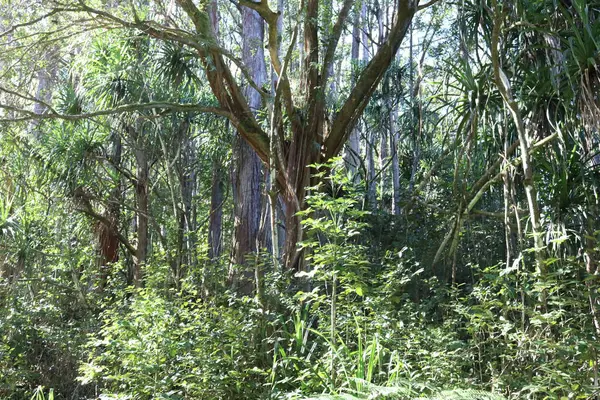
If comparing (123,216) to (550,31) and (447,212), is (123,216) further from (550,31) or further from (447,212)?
(550,31)

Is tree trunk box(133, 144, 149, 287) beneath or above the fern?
above

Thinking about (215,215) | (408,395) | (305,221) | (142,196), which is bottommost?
(408,395)

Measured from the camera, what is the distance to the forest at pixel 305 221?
4.71 meters

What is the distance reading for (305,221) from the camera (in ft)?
15.1

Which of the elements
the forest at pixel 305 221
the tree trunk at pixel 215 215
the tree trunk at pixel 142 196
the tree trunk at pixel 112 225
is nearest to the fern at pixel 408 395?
the forest at pixel 305 221

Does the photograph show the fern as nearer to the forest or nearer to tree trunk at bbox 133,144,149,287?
the forest

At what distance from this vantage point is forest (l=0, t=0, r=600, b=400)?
15.5 feet

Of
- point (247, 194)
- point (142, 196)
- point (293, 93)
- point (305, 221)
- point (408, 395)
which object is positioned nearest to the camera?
Result: point (408, 395)

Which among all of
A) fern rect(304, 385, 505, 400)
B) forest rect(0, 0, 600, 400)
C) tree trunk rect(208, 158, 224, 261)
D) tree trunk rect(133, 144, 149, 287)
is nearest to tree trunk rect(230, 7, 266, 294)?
forest rect(0, 0, 600, 400)

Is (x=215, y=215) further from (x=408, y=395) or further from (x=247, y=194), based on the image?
(x=408, y=395)

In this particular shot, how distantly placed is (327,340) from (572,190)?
2536 mm

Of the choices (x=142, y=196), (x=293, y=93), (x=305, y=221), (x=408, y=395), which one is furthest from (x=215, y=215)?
(x=408, y=395)

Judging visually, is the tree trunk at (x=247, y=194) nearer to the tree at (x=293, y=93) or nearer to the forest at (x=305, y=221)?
the forest at (x=305, y=221)

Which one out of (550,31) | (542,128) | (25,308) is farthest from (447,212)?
(25,308)
